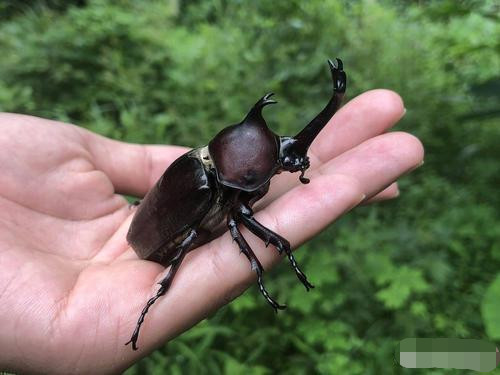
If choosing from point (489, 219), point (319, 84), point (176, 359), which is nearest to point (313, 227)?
point (176, 359)

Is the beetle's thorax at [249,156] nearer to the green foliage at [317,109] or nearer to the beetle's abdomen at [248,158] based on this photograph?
the beetle's abdomen at [248,158]

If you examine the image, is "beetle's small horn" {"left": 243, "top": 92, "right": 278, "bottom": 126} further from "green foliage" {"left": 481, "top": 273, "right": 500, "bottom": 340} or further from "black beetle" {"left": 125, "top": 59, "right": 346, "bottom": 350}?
"green foliage" {"left": 481, "top": 273, "right": 500, "bottom": 340}

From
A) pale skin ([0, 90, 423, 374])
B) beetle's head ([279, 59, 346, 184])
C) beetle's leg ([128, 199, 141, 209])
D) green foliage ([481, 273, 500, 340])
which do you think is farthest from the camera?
beetle's leg ([128, 199, 141, 209])

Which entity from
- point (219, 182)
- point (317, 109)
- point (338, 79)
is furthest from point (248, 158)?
point (317, 109)

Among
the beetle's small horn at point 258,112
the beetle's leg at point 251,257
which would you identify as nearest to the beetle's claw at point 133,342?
the beetle's leg at point 251,257

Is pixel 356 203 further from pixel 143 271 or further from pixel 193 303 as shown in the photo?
pixel 143 271

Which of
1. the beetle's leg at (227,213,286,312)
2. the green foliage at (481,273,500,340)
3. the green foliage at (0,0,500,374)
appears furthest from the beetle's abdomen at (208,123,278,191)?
the green foliage at (481,273,500,340)
